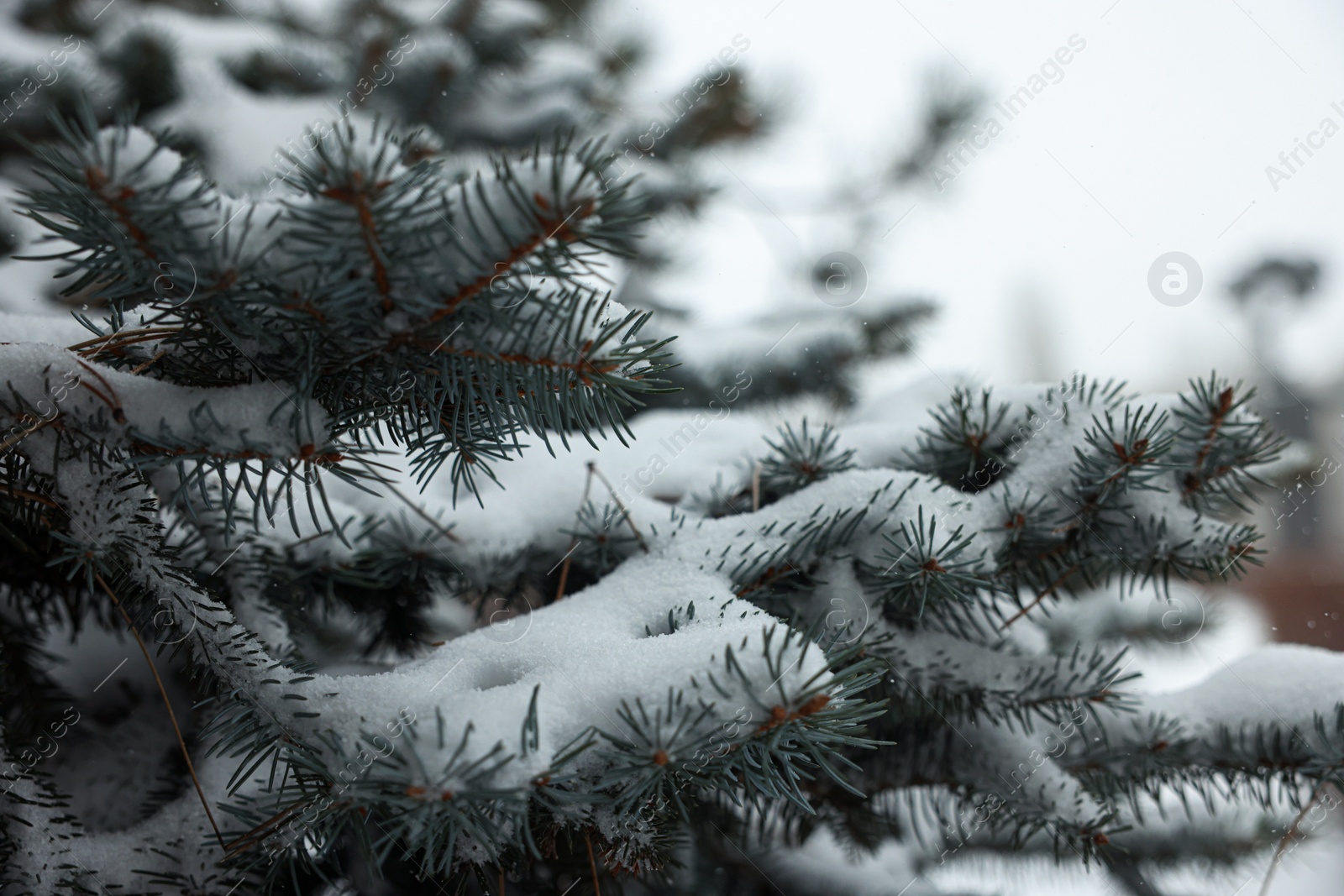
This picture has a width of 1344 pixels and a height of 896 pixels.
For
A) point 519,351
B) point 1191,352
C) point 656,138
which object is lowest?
point 519,351

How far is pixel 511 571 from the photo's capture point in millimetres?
700

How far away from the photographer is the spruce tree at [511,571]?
0.33 meters

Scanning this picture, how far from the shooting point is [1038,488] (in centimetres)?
63

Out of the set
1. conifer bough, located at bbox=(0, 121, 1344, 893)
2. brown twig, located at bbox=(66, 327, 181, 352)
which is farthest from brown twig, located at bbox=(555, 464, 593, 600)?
brown twig, located at bbox=(66, 327, 181, 352)

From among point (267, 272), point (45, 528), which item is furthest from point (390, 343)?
point (45, 528)

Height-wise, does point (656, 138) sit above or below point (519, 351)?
above

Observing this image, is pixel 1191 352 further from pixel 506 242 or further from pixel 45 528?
pixel 45 528

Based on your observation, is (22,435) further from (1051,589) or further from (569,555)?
(1051,589)

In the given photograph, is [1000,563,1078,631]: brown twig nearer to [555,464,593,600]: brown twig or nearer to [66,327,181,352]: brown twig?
[555,464,593,600]: brown twig

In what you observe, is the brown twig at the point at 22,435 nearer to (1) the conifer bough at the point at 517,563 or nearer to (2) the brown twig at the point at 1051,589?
(1) the conifer bough at the point at 517,563

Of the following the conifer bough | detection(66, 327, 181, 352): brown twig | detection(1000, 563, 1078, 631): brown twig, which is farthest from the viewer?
detection(1000, 563, 1078, 631): brown twig

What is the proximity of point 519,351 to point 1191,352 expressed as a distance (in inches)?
97.1

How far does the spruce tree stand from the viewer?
1.08ft

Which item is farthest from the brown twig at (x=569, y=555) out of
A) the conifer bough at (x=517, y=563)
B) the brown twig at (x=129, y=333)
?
the brown twig at (x=129, y=333)
